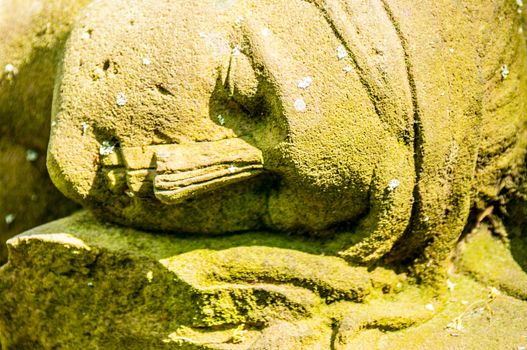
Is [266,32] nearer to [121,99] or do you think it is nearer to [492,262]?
[121,99]

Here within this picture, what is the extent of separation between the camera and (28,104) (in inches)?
77.4

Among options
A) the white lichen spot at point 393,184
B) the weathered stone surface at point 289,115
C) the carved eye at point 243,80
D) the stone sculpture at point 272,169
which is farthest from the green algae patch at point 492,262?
the carved eye at point 243,80

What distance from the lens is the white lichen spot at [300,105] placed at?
148cm

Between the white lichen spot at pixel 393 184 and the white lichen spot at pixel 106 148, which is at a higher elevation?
the white lichen spot at pixel 393 184

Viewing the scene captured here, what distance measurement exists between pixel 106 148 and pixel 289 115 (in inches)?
19.0

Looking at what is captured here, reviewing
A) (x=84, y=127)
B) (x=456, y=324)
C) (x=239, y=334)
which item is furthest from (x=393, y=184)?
(x=84, y=127)

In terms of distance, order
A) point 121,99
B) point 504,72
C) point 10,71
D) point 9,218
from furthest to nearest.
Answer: point 9,218
point 10,71
point 504,72
point 121,99

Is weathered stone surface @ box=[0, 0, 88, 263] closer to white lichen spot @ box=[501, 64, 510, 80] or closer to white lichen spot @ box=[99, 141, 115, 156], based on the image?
white lichen spot @ box=[99, 141, 115, 156]

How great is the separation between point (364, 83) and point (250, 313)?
2.08ft

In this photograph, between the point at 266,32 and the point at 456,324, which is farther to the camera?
the point at 456,324

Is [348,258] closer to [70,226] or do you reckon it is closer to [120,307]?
[120,307]

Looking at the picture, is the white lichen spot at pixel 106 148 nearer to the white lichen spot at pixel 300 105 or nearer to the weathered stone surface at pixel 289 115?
the weathered stone surface at pixel 289 115

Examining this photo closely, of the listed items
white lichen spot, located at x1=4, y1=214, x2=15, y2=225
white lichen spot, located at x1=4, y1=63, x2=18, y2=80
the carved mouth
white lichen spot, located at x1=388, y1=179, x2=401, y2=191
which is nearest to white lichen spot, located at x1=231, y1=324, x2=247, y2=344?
the carved mouth

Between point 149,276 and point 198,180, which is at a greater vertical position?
point 198,180
